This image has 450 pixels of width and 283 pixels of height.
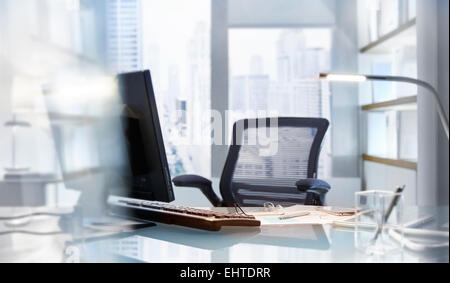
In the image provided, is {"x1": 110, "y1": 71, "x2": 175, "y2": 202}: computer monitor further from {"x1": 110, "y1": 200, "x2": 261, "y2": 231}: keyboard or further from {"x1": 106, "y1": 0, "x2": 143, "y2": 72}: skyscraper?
{"x1": 106, "y1": 0, "x2": 143, "y2": 72}: skyscraper

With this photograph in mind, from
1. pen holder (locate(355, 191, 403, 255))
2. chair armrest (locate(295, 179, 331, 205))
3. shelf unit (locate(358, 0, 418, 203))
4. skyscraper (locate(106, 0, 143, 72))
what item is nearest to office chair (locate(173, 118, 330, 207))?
chair armrest (locate(295, 179, 331, 205))

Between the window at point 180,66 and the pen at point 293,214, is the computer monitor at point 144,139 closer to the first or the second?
the pen at point 293,214

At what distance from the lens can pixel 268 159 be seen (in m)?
2.28

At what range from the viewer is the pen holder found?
2.87ft

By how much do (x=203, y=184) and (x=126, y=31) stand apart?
1332mm

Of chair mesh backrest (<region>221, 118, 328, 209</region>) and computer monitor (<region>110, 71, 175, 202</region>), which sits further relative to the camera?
chair mesh backrest (<region>221, 118, 328, 209</region>)

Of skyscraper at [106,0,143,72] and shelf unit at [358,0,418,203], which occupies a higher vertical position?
skyscraper at [106,0,143,72]

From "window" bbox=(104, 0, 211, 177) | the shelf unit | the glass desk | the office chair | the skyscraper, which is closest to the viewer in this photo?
the glass desk

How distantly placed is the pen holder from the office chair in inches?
45.5

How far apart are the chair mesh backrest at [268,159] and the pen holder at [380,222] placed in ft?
3.93

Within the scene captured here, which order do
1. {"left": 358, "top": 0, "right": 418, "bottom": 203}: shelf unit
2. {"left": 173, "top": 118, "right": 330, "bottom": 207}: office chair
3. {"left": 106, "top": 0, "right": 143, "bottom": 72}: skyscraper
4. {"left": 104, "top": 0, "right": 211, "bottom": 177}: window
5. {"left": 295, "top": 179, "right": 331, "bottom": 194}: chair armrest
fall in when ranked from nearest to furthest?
{"left": 295, "top": 179, "right": 331, "bottom": 194}: chair armrest
{"left": 173, "top": 118, "right": 330, "bottom": 207}: office chair
{"left": 358, "top": 0, "right": 418, "bottom": 203}: shelf unit
{"left": 106, "top": 0, "right": 143, "bottom": 72}: skyscraper
{"left": 104, "top": 0, "right": 211, "bottom": 177}: window

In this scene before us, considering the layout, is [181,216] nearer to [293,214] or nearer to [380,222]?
[293,214]

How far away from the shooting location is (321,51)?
10.9 feet

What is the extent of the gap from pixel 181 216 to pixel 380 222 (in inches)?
15.9
